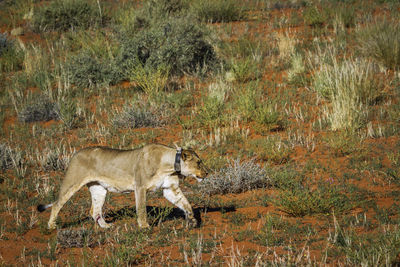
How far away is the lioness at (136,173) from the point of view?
6.41m

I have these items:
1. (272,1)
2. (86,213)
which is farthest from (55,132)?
(272,1)

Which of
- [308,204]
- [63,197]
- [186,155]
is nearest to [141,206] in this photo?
[186,155]

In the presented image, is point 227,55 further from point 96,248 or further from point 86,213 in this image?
point 96,248

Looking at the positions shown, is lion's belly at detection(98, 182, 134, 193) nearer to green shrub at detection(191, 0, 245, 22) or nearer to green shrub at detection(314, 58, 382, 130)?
green shrub at detection(314, 58, 382, 130)

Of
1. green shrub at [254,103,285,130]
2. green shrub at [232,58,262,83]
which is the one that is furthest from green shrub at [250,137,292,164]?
green shrub at [232,58,262,83]

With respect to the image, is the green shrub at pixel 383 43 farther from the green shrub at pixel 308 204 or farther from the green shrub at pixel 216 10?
the green shrub at pixel 308 204

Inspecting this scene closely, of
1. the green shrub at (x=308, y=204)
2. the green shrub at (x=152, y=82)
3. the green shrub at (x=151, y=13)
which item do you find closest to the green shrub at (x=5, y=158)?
the green shrub at (x=152, y=82)

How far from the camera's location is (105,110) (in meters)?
13.2

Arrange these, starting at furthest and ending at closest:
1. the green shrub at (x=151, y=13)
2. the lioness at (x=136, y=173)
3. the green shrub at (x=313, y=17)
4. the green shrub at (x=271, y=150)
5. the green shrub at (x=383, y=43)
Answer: the green shrub at (x=313, y=17)
the green shrub at (x=151, y=13)
the green shrub at (x=383, y=43)
the green shrub at (x=271, y=150)
the lioness at (x=136, y=173)

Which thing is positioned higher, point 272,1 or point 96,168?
point 272,1

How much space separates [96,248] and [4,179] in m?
4.39

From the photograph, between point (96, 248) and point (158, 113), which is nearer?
point (96, 248)

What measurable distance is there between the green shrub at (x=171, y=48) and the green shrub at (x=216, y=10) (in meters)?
4.55

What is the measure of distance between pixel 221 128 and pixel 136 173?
16.9ft
